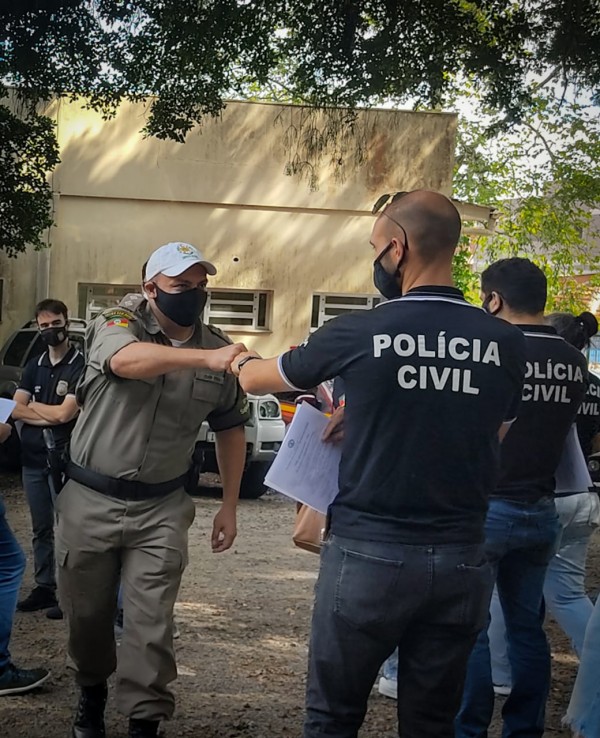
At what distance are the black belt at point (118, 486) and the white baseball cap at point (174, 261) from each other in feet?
2.71

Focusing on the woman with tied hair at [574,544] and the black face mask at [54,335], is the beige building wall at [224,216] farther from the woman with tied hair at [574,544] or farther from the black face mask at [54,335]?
the woman with tied hair at [574,544]

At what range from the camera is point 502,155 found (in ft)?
A: 50.1

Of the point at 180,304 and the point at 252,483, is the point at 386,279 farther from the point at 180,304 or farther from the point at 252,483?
the point at 252,483

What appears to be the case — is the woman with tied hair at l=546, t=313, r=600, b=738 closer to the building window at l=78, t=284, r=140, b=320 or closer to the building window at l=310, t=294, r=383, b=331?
the building window at l=310, t=294, r=383, b=331

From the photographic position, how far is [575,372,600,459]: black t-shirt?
4531 mm

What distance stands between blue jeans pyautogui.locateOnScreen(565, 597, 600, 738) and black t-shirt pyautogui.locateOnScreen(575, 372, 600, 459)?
1605mm

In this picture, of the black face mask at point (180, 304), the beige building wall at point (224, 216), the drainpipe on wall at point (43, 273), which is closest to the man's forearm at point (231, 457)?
the black face mask at point (180, 304)

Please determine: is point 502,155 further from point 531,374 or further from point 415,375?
point 415,375

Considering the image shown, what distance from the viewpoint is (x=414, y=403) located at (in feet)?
8.28

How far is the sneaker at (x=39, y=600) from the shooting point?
5.90 meters

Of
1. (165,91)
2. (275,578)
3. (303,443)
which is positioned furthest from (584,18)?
(303,443)

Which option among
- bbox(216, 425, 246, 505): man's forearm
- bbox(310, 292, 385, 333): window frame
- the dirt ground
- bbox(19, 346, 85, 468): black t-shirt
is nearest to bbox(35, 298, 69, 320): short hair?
bbox(19, 346, 85, 468): black t-shirt

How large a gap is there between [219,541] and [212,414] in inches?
Result: 23.4

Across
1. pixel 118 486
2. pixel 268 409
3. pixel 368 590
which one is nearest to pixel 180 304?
pixel 118 486
